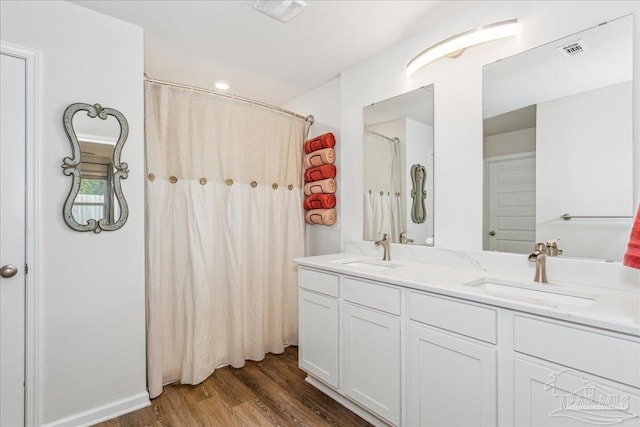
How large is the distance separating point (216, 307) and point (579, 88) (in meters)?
2.62

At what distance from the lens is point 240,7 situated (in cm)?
186

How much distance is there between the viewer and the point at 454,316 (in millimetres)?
1387

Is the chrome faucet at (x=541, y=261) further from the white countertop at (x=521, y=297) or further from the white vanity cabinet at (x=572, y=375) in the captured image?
the white vanity cabinet at (x=572, y=375)

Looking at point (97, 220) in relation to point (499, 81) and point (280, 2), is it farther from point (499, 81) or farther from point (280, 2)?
point (499, 81)

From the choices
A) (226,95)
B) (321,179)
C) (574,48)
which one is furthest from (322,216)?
(574,48)

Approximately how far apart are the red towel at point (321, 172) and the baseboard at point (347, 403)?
1584mm

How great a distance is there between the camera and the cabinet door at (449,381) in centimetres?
129

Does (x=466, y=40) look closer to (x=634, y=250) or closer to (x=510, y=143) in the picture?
(x=510, y=143)

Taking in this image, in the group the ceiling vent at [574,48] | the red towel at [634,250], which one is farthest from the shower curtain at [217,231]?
the red towel at [634,250]

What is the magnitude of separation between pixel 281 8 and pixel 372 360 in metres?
2.07

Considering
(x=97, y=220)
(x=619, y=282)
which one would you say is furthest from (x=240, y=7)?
(x=619, y=282)

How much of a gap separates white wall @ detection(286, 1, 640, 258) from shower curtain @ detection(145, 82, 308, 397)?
1.08 metres

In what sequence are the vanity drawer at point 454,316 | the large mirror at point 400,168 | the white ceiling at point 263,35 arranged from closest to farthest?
1. the vanity drawer at point 454,316
2. the white ceiling at point 263,35
3. the large mirror at point 400,168

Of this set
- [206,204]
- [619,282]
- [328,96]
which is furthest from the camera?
[328,96]
